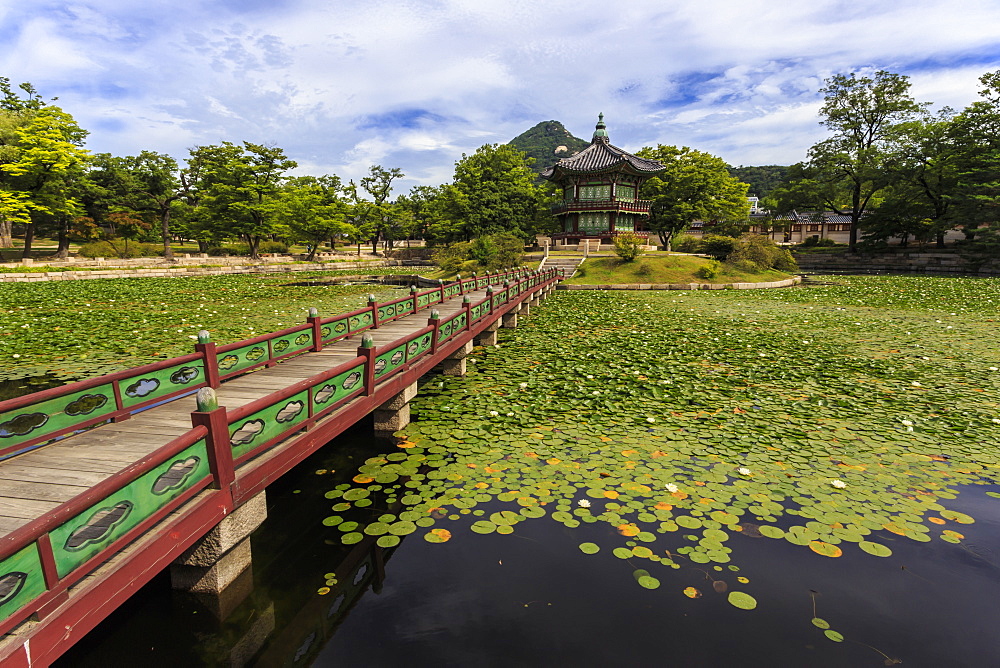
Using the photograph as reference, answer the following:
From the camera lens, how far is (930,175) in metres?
36.2

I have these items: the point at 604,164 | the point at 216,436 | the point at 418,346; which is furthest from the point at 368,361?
the point at 604,164

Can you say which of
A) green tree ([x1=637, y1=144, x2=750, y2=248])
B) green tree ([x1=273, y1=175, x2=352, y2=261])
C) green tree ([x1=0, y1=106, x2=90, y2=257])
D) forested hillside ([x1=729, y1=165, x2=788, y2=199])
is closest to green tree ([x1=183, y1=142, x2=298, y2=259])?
green tree ([x1=273, y1=175, x2=352, y2=261])

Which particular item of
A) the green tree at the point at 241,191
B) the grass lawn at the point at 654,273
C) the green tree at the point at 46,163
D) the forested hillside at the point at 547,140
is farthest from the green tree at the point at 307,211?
the forested hillside at the point at 547,140

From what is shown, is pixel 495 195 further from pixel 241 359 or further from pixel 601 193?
pixel 241 359

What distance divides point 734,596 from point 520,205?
4522cm

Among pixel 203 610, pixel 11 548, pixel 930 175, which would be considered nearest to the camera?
pixel 11 548

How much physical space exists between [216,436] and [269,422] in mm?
616

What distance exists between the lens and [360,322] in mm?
9078

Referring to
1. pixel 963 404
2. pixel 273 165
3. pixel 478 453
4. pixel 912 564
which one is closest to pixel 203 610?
pixel 478 453

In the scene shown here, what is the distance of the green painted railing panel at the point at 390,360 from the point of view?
18.2 ft

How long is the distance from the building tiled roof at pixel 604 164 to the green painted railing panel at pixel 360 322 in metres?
32.5

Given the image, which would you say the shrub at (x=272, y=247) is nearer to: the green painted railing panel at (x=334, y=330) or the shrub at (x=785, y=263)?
the shrub at (x=785, y=263)

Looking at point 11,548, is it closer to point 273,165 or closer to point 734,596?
point 734,596

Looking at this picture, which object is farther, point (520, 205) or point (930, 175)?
point (520, 205)
